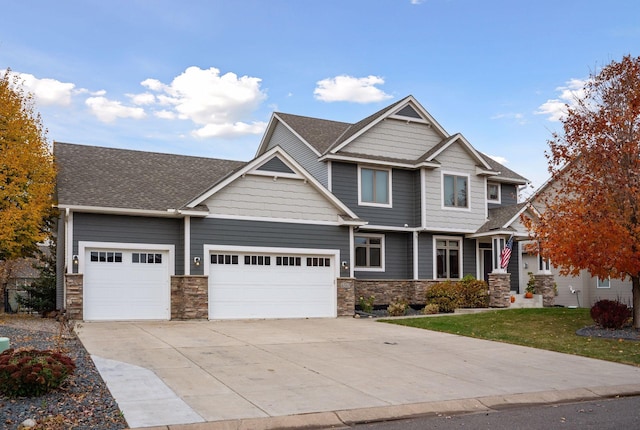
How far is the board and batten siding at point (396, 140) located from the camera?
1037 inches

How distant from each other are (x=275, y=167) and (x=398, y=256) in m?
7.60

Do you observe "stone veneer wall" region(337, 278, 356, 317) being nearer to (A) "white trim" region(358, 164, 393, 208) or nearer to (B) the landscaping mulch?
(A) "white trim" region(358, 164, 393, 208)

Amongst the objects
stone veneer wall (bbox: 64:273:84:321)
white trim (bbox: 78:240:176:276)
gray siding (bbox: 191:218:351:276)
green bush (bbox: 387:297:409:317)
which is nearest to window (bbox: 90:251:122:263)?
white trim (bbox: 78:240:176:276)

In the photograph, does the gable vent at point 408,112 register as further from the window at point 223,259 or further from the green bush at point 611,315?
the green bush at point 611,315

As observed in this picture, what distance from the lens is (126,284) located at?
2044cm

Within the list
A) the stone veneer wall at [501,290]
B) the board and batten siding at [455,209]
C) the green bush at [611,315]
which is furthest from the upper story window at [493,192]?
the green bush at [611,315]

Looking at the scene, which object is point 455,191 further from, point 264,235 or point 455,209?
point 264,235

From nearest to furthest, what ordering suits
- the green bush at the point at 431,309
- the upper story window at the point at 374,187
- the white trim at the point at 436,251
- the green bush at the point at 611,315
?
1. the green bush at the point at 611,315
2. the green bush at the point at 431,309
3. the upper story window at the point at 374,187
4. the white trim at the point at 436,251

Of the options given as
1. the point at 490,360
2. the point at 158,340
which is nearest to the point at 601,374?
the point at 490,360

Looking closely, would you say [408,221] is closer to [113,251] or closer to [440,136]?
[440,136]

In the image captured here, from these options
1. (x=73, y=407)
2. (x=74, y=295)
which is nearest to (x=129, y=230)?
(x=74, y=295)

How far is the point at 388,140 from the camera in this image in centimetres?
2691

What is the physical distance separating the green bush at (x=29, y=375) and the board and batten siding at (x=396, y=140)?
59.2 ft

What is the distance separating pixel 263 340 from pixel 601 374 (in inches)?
299
